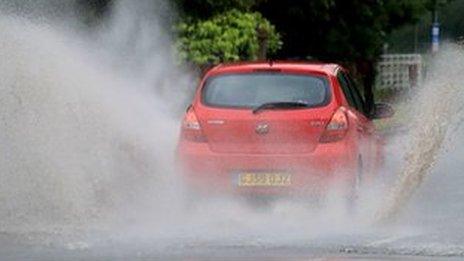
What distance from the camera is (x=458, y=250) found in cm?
1202

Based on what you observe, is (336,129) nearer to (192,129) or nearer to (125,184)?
(192,129)

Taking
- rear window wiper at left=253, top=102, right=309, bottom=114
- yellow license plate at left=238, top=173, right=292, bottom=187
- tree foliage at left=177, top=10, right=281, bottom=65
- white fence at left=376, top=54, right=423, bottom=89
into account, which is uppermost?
rear window wiper at left=253, top=102, right=309, bottom=114

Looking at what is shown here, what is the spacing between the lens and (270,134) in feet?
48.9

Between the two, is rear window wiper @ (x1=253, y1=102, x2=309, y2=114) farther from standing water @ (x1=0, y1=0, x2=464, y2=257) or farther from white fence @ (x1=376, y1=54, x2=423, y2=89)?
white fence @ (x1=376, y1=54, x2=423, y2=89)

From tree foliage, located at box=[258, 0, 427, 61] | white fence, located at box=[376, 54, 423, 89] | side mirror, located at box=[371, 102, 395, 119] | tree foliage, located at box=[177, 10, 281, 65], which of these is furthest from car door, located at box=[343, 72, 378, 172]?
white fence, located at box=[376, 54, 423, 89]

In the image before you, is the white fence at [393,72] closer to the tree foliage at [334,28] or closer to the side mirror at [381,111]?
the tree foliage at [334,28]

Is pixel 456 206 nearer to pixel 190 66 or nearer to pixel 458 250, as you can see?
pixel 458 250

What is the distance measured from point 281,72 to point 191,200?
1613 millimetres

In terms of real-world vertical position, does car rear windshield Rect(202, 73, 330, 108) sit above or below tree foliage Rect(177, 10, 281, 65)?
above

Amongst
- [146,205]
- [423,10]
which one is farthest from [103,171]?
[423,10]

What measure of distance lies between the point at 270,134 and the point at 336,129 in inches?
24.9

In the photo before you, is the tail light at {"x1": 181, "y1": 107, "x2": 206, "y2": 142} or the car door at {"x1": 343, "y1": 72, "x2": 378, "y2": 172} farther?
the car door at {"x1": 343, "y1": 72, "x2": 378, "y2": 172}

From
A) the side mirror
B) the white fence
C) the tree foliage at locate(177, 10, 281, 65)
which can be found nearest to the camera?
the side mirror

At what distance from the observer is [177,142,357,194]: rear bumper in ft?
48.1
